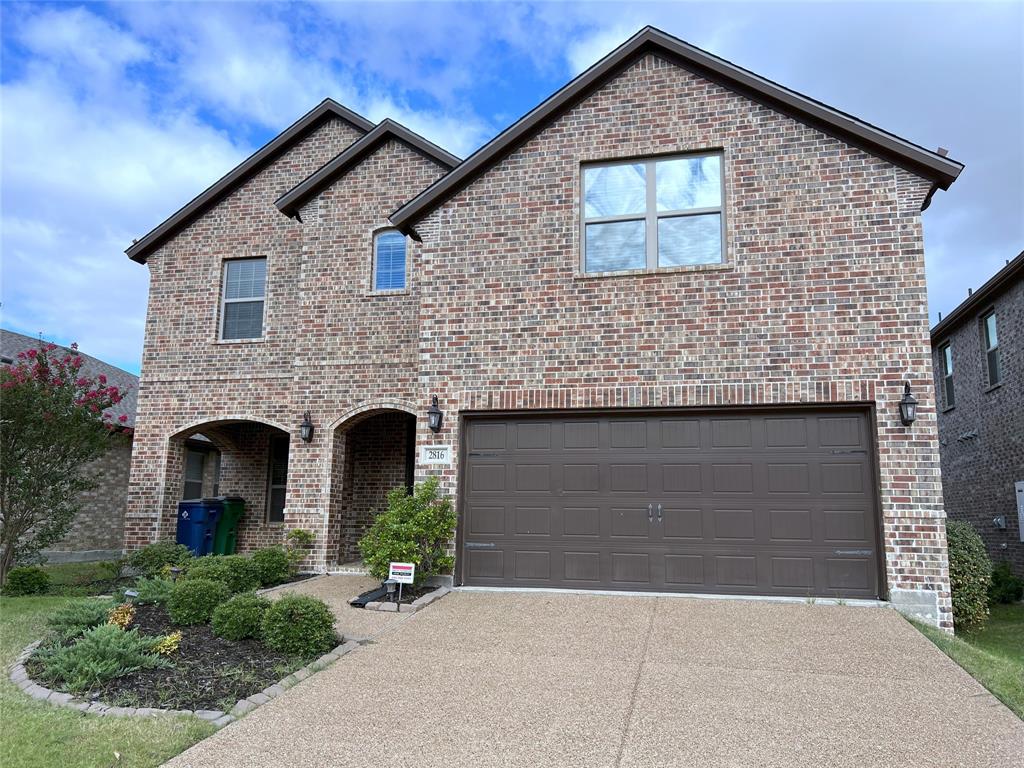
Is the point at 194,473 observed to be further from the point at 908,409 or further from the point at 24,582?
the point at 908,409

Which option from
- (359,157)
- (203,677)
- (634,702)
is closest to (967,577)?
(634,702)

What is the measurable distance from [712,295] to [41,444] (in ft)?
32.6

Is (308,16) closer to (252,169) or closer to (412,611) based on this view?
(252,169)

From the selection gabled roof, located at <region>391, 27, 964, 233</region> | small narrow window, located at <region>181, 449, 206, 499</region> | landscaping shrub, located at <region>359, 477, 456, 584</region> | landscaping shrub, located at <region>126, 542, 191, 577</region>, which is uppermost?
gabled roof, located at <region>391, 27, 964, 233</region>

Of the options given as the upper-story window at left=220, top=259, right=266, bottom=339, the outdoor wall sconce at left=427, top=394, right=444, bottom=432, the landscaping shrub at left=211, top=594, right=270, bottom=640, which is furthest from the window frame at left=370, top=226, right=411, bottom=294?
the landscaping shrub at left=211, top=594, right=270, bottom=640

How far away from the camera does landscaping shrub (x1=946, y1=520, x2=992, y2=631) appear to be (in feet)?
28.5

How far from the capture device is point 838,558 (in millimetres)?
8727

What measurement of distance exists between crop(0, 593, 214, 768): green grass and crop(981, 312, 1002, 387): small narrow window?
1599cm

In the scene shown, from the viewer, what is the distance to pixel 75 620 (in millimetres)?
7137

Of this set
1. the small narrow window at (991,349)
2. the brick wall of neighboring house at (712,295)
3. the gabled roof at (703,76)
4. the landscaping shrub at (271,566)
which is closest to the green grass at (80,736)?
the landscaping shrub at (271,566)

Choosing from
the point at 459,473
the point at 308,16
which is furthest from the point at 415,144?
the point at 459,473

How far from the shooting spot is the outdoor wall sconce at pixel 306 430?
40.5ft

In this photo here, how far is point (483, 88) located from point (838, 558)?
367 inches

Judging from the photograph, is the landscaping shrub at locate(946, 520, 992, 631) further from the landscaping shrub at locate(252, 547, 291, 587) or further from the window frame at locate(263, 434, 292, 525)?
the window frame at locate(263, 434, 292, 525)
